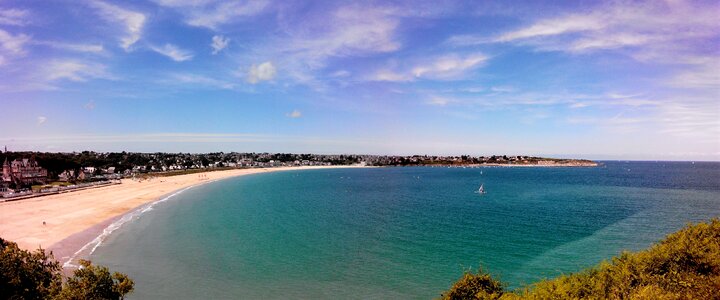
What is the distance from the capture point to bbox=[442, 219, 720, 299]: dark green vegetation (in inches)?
812

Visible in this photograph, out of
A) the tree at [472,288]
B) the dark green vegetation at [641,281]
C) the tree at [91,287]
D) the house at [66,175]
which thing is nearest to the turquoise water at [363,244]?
the tree at [472,288]

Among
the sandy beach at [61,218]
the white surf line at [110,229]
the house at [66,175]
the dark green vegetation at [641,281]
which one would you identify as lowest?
the white surf line at [110,229]

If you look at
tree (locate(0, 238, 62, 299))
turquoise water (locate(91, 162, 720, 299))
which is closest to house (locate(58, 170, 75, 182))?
turquoise water (locate(91, 162, 720, 299))

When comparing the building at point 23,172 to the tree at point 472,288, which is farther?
the building at point 23,172

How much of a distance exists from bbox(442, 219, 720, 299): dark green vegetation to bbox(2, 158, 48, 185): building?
5763 inches

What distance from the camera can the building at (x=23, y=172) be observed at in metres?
121

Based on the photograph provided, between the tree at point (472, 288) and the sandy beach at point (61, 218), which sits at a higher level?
the tree at point (472, 288)

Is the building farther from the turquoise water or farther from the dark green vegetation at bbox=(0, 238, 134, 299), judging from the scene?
the dark green vegetation at bbox=(0, 238, 134, 299)

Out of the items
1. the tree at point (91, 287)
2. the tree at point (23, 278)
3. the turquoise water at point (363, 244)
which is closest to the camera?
the tree at point (91, 287)

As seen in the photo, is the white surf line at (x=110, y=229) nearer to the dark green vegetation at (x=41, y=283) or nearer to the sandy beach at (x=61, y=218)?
the sandy beach at (x=61, y=218)

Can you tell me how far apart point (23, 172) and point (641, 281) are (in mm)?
166868

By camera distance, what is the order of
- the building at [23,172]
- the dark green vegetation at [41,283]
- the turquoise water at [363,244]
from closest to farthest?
the dark green vegetation at [41,283]
the turquoise water at [363,244]
the building at [23,172]

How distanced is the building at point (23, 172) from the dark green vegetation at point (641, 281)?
146 metres

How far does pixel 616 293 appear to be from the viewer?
2145 centimetres
